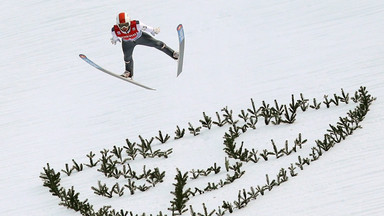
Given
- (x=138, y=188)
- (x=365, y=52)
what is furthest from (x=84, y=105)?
(x=365, y=52)

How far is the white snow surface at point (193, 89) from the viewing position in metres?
14.1

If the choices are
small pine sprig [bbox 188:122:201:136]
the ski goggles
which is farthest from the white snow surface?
the ski goggles

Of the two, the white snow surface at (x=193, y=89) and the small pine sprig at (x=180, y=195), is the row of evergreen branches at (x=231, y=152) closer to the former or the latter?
the small pine sprig at (x=180, y=195)

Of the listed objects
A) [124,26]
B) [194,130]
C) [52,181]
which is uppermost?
[124,26]

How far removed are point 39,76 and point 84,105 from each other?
1871 mm

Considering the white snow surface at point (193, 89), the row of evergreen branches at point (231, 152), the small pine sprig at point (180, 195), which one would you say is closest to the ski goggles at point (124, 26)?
the white snow surface at point (193, 89)

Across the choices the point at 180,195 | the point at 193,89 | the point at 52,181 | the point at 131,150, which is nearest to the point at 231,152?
the point at 180,195

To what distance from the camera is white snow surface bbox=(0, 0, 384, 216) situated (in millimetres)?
14109

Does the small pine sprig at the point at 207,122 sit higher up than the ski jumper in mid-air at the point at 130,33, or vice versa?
the ski jumper in mid-air at the point at 130,33

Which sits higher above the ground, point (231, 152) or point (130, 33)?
point (130, 33)

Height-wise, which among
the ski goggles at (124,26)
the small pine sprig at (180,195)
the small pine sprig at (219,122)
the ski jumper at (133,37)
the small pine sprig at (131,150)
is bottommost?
the small pine sprig at (180,195)

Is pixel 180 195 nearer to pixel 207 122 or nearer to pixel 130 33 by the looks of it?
pixel 207 122

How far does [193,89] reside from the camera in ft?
57.7

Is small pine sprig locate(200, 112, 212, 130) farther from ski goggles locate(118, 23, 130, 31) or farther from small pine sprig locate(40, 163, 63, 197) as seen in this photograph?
small pine sprig locate(40, 163, 63, 197)
